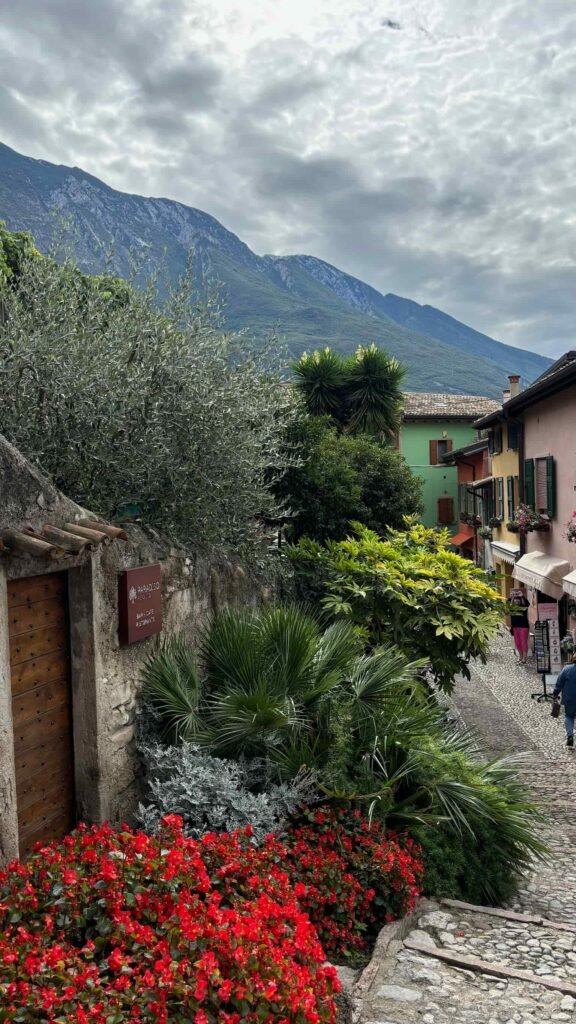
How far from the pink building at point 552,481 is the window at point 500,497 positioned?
4761mm

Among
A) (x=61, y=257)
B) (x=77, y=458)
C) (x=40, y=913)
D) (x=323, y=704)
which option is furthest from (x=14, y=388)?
(x=40, y=913)

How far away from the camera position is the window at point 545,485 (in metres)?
18.0

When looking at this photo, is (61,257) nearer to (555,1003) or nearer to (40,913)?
(40,913)

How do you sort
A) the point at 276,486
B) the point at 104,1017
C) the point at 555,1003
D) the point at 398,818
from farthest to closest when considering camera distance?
the point at 276,486 < the point at 398,818 < the point at 555,1003 < the point at 104,1017

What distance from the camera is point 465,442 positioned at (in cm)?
4341

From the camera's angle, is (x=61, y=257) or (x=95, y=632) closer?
(x=95, y=632)

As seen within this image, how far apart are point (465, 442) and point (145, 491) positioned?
128 feet

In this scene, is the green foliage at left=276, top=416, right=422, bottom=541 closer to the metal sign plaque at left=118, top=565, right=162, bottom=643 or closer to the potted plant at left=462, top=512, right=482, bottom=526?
the metal sign plaque at left=118, top=565, right=162, bottom=643

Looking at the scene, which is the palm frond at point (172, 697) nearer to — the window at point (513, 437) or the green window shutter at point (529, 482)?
the green window shutter at point (529, 482)

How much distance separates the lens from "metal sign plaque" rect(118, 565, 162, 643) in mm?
5121

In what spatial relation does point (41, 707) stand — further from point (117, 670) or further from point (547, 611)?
point (547, 611)

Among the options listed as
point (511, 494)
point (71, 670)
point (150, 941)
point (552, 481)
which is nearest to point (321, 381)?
point (552, 481)

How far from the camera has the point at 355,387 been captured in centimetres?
1889

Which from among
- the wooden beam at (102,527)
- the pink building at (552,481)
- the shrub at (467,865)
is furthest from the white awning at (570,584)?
the wooden beam at (102,527)
